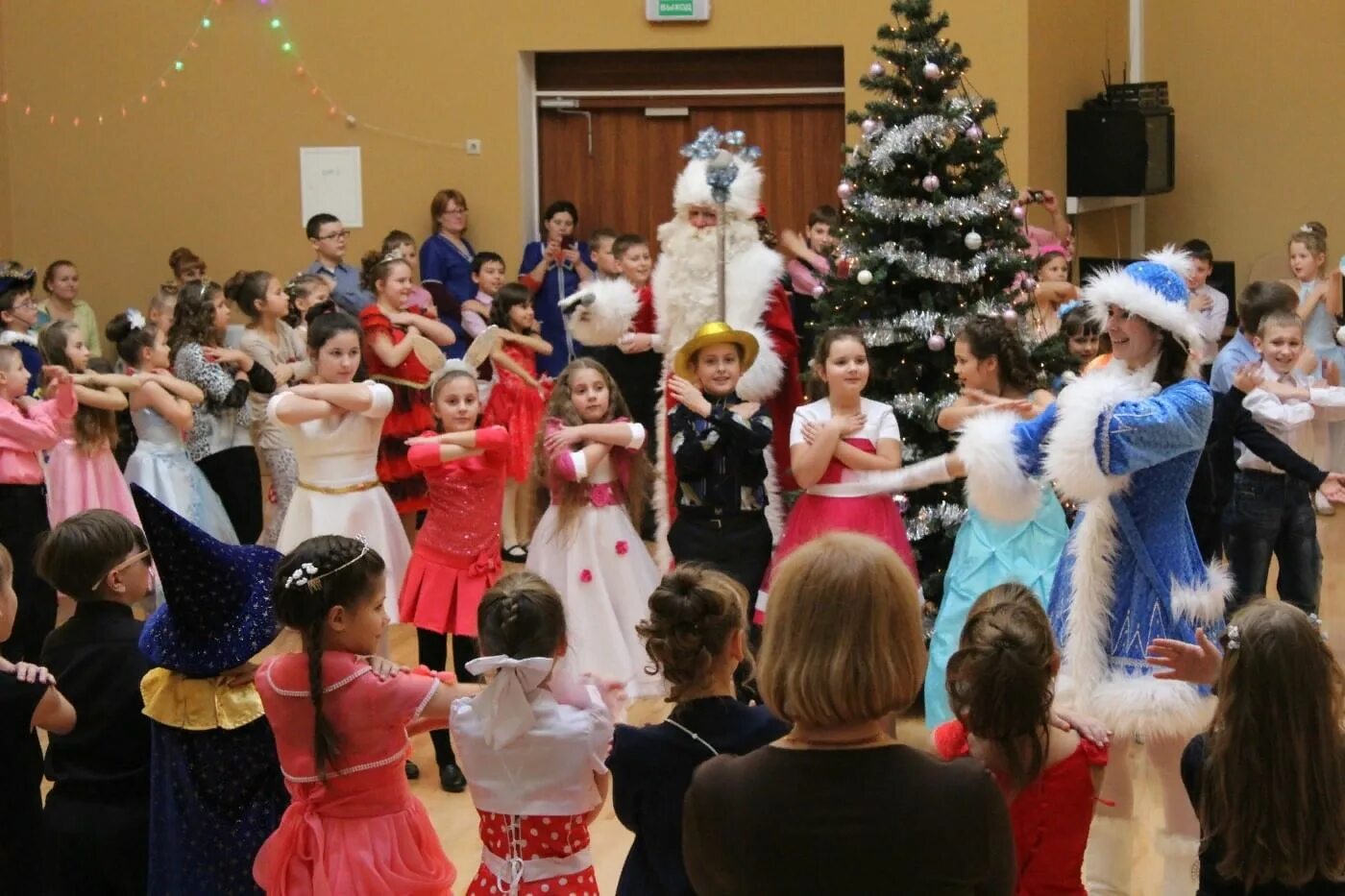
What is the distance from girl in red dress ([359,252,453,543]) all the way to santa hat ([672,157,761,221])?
1381 mm

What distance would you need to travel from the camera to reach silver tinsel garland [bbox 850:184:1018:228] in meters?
5.79

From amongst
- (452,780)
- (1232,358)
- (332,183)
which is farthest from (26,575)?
(332,183)

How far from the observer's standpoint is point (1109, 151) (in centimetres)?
1107

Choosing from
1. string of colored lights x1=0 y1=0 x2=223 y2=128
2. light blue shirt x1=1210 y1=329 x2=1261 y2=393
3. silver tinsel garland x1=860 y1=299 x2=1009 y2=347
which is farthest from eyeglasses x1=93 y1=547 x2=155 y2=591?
string of colored lights x1=0 y1=0 x2=223 y2=128

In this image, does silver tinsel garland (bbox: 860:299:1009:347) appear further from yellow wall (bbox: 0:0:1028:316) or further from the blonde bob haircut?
yellow wall (bbox: 0:0:1028:316)

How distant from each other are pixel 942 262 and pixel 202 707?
338 centimetres

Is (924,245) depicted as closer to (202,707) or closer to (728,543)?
(728,543)

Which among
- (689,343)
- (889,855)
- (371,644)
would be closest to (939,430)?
(689,343)

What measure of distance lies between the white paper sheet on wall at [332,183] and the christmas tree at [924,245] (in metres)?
5.71

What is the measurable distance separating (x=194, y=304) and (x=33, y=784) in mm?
4029

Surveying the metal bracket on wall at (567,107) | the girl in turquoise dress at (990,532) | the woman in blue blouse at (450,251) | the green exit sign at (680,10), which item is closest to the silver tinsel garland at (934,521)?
the girl in turquoise dress at (990,532)

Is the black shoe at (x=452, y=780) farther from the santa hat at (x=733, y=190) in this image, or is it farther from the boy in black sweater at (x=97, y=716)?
the santa hat at (x=733, y=190)

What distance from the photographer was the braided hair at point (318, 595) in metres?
3.08

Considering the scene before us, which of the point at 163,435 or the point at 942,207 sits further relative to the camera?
the point at 163,435
